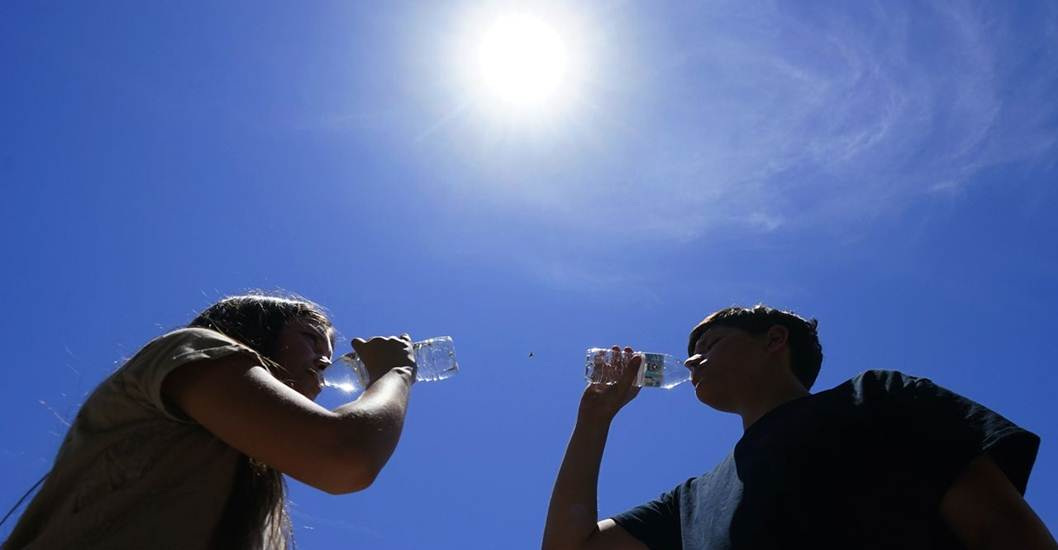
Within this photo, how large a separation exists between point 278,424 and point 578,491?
236cm

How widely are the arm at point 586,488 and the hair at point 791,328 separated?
70 centimetres

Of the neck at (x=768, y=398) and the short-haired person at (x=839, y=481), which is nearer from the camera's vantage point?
the short-haired person at (x=839, y=481)

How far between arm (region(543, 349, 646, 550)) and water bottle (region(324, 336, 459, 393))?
4.90 feet

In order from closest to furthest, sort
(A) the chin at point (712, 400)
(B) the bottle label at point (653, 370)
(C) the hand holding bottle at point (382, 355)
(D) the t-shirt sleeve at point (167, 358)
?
(D) the t-shirt sleeve at point (167, 358)
(C) the hand holding bottle at point (382, 355)
(A) the chin at point (712, 400)
(B) the bottle label at point (653, 370)

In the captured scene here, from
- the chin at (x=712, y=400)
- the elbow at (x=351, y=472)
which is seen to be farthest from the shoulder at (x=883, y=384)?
the elbow at (x=351, y=472)

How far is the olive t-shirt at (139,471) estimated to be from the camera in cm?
202

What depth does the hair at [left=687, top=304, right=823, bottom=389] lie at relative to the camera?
4.46 metres

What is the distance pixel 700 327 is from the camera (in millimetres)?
4758

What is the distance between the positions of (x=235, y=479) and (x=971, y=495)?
8.46ft

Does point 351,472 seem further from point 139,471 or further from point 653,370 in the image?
point 653,370

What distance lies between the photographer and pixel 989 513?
2.65 m

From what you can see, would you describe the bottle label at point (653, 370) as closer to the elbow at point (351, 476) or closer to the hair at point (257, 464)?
the hair at point (257, 464)

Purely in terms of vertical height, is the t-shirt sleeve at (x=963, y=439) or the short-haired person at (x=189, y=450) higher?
the t-shirt sleeve at (x=963, y=439)

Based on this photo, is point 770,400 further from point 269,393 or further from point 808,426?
point 269,393
